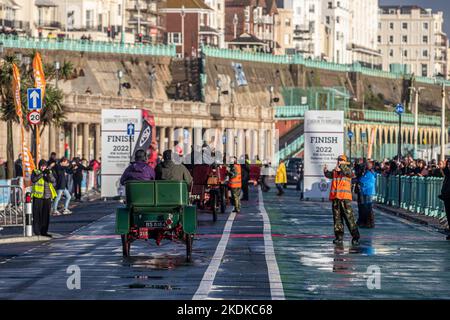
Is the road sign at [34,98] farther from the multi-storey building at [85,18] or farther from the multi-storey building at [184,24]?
the multi-storey building at [184,24]

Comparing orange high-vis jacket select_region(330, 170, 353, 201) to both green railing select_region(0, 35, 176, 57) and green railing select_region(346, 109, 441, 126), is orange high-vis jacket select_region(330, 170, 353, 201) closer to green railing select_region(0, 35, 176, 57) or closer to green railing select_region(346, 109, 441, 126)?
green railing select_region(0, 35, 176, 57)

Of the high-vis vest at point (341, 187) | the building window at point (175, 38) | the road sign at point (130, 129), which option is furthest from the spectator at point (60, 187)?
the building window at point (175, 38)

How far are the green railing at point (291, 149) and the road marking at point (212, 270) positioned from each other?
106 meters

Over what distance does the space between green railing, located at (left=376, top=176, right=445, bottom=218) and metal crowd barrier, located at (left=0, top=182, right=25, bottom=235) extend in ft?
38.9

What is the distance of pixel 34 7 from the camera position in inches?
6127

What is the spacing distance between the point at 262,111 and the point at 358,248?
11750 cm

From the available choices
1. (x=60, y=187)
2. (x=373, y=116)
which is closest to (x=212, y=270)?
(x=60, y=187)

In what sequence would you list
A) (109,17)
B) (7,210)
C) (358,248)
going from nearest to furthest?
(358,248), (7,210), (109,17)

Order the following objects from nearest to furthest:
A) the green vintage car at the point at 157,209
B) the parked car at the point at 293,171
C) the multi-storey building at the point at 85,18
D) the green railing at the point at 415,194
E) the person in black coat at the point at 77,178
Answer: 1. the green vintage car at the point at 157,209
2. the green railing at the point at 415,194
3. the person in black coat at the point at 77,178
4. the parked car at the point at 293,171
5. the multi-storey building at the point at 85,18

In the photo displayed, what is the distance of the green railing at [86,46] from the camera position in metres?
133

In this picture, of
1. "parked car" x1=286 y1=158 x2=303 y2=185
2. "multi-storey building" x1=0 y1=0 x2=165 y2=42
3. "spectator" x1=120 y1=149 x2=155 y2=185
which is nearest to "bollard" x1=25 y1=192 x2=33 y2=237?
"spectator" x1=120 y1=149 x2=155 y2=185
